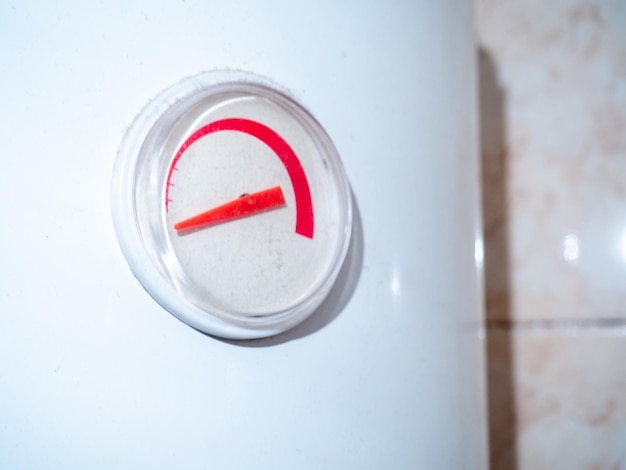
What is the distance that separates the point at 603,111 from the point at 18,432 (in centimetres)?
61

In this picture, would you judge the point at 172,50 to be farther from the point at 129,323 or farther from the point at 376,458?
the point at 376,458

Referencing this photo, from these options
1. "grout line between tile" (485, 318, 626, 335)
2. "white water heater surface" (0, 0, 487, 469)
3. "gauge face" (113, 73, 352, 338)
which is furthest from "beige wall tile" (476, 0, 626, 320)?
"gauge face" (113, 73, 352, 338)

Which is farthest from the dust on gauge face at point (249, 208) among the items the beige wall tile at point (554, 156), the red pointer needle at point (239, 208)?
the beige wall tile at point (554, 156)

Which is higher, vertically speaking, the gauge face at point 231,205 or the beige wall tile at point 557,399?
the gauge face at point 231,205

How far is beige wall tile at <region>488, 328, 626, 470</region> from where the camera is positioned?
23.8 inches

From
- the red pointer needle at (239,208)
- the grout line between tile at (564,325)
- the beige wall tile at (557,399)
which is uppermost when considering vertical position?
the red pointer needle at (239,208)

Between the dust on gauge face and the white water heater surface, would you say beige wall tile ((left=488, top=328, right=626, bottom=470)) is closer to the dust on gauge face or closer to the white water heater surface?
the white water heater surface

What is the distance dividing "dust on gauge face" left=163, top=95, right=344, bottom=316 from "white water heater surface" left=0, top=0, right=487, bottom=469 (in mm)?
12

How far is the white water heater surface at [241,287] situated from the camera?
235mm

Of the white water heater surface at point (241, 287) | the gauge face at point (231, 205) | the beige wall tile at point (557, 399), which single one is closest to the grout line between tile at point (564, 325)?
the beige wall tile at point (557, 399)

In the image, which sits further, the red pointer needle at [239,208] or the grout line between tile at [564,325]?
the grout line between tile at [564,325]

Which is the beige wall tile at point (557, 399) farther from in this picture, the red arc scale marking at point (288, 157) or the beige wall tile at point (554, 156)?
the red arc scale marking at point (288, 157)

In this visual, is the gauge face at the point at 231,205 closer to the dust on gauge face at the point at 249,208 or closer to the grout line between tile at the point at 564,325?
the dust on gauge face at the point at 249,208

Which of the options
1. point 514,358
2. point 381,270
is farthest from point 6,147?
point 514,358
